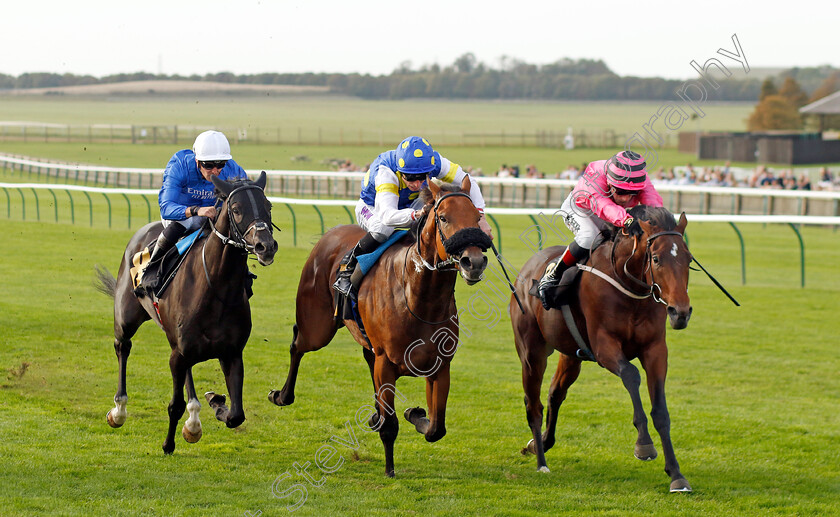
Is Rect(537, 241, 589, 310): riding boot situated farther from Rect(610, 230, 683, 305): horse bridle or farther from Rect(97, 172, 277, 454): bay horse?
Rect(97, 172, 277, 454): bay horse

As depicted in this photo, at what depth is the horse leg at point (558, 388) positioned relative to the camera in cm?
593

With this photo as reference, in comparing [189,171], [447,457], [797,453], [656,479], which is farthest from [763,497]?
[189,171]

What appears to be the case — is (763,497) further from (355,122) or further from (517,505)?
(355,122)

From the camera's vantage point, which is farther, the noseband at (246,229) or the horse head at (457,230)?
the noseband at (246,229)

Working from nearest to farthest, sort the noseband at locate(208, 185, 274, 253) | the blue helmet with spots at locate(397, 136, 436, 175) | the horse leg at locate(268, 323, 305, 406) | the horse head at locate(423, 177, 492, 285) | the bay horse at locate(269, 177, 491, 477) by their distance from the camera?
the horse head at locate(423, 177, 492, 285) → the bay horse at locate(269, 177, 491, 477) → the noseband at locate(208, 185, 274, 253) → the blue helmet with spots at locate(397, 136, 436, 175) → the horse leg at locate(268, 323, 305, 406)

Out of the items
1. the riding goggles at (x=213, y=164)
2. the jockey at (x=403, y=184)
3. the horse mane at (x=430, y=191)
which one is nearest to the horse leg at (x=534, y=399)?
the jockey at (x=403, y=184)

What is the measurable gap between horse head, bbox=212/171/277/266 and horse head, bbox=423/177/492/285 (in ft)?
2.59

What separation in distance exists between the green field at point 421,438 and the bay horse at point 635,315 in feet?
1.24

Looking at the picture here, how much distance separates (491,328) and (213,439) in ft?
17.2

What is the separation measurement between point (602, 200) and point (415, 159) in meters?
1.04

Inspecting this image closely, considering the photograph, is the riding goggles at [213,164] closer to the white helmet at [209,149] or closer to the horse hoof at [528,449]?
the white helmet at [209,149]

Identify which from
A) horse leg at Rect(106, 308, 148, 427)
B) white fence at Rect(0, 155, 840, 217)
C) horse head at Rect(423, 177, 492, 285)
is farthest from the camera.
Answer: white fence at Rect(0, 155, 840, 217)

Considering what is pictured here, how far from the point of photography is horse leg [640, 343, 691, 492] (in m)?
4.97

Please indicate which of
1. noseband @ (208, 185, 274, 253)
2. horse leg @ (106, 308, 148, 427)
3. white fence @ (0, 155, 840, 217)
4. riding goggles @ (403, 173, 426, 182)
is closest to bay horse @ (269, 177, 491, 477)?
riding goggles @ (403, 173, 426, 182)
